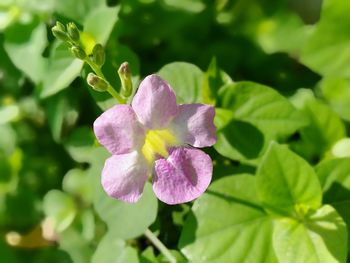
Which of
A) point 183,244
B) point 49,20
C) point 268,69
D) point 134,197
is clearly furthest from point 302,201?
point 49,20

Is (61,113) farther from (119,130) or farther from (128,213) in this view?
(119,130)

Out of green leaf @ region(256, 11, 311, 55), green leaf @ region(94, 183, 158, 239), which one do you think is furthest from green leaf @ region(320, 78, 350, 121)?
green leaf @ region(94, 183, 158, 239)

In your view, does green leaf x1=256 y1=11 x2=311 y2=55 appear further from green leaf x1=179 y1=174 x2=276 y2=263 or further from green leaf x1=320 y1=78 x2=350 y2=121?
green leaf x1=179 y1=174 x2=276 y2=263

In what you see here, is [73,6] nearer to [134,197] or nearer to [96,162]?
[96,162]

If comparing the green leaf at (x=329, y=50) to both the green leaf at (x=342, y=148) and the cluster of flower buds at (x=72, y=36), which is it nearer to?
the green leaf at (x=342, y=148)

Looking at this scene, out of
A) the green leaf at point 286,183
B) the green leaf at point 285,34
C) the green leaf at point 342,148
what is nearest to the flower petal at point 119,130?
the green leaf at point 286,183

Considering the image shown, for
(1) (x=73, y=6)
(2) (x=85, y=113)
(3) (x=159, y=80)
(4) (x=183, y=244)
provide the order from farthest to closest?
(2) (x=85, y=113) → (1) (x=73, y=6) → (4) (x=183, y=244) → (3) (x=159, y=80)
